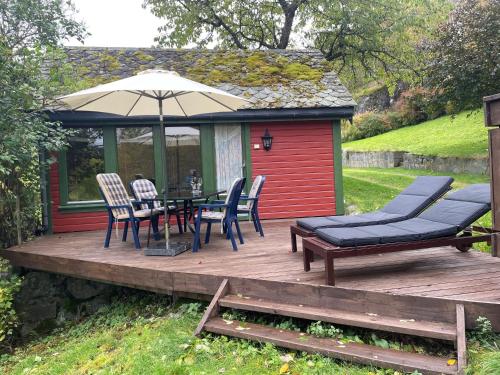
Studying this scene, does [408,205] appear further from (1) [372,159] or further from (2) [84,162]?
(1) [372,159]

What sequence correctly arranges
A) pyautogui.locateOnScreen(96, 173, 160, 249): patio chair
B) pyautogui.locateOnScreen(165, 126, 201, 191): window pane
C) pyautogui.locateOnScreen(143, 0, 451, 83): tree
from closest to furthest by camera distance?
pyautogui.locateOnScreen(96, 173, 160, 249): patio chair → pyautogui.locateOnScreen(165, 126, 201, 191): window pane → pyautogui.locateOnScreen(143, 0, 451, 83): tree

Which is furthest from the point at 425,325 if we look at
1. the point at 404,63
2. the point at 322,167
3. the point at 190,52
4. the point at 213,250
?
the point at 404,63

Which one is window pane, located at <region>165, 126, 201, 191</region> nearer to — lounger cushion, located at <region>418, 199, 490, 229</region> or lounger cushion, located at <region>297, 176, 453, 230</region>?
lounger cushion, located at <region>297, 176, 453, 230</region>

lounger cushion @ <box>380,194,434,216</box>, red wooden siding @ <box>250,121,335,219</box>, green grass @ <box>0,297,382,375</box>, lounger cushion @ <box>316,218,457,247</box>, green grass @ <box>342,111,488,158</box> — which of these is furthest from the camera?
green grass @ <box>342,111,488,158</box>

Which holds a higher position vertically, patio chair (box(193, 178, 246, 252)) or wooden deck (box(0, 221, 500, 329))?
patio chair (box(193, 178, 246, 252))

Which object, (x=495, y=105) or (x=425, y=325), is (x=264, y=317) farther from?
(x=495, y=105)

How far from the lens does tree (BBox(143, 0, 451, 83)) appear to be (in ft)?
46.8

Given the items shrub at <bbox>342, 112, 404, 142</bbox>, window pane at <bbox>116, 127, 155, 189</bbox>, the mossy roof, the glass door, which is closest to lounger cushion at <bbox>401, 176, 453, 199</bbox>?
the mossy roof

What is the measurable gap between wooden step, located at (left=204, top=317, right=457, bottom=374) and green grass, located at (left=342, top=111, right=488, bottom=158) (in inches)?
454

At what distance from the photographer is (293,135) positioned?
27.3 ft

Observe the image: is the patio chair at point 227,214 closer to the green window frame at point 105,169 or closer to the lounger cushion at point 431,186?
the lounger cushion at point 431,186

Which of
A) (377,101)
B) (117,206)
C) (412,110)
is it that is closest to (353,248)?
(117,206)

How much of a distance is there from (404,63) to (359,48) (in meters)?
1.60

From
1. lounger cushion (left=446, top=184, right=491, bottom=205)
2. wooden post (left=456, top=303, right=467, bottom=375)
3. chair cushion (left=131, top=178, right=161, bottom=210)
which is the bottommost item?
wooden post (left=456, top=303, right=467, bottom=375)
